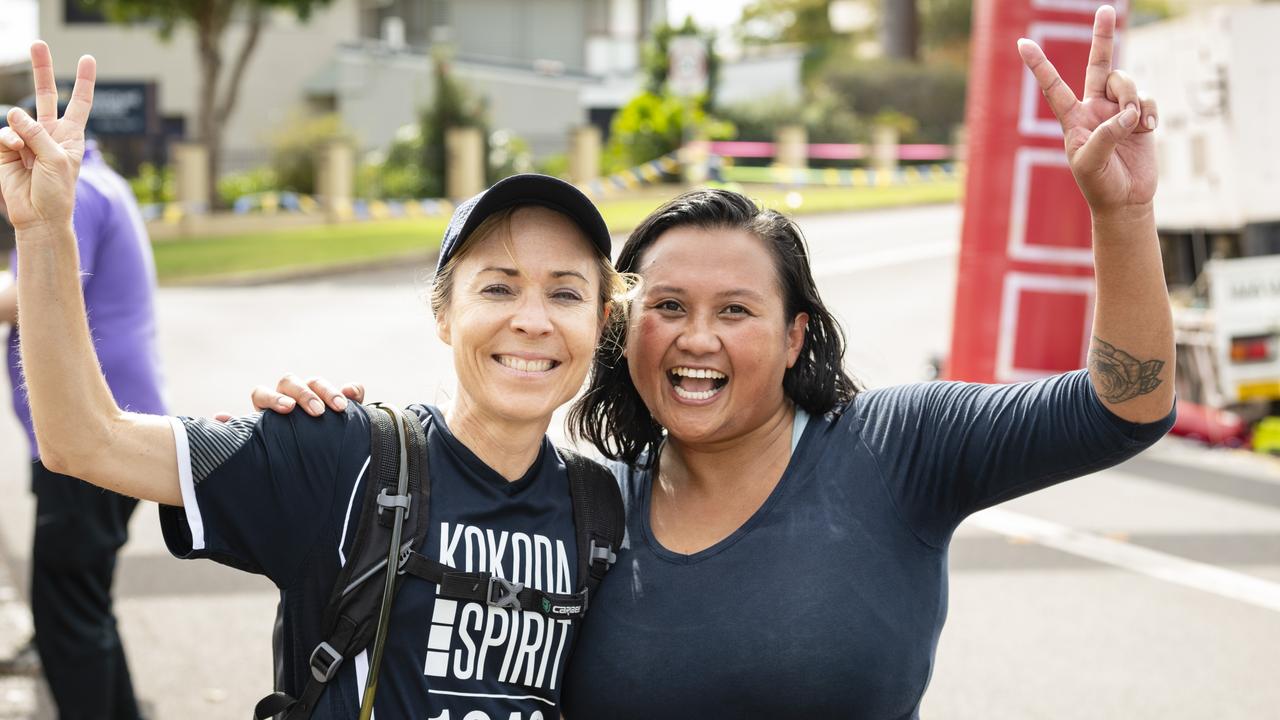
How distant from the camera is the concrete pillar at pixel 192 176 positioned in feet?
83.1

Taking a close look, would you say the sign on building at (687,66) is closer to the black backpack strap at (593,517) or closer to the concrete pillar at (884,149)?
the concrete pillar at (884,149)

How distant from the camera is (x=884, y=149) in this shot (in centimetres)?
3453

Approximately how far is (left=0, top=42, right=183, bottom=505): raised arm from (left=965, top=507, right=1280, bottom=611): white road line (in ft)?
17.2

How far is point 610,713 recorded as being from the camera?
8.43 ft

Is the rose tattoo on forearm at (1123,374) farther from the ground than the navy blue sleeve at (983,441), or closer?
farther from the ground

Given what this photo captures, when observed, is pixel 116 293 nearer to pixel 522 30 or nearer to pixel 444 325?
pixel 444 325

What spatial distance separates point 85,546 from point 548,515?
7.19 feet

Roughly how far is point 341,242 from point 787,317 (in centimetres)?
2003

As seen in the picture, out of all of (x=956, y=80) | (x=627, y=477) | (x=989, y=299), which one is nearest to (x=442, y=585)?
(x=627, y=477)

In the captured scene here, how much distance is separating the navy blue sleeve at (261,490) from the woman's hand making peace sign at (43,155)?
40 centimetres

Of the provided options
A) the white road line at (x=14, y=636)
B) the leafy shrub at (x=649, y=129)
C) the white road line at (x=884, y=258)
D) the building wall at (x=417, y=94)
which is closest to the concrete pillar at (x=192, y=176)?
the leafy shrub at (x=649, y=129)

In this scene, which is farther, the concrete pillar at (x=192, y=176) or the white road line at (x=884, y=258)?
the concrete pillar at (x=192, y=176)

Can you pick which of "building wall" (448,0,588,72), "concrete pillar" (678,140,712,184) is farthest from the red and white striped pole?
"building wall" (448,0,588,72)

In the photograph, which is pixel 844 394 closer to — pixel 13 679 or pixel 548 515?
pixel 548 515
